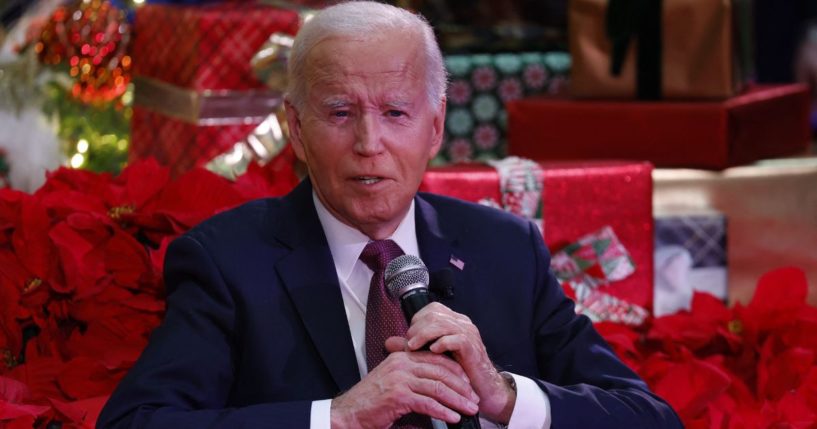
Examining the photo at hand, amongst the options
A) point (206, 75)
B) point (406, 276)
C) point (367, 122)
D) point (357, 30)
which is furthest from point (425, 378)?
point (206, 75)

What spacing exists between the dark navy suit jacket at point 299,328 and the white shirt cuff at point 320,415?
0.01m

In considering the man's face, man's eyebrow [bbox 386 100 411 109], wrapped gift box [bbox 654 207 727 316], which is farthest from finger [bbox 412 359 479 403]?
wrapped gift box [bbox 654 207 727 316]

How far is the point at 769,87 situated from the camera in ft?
9.12

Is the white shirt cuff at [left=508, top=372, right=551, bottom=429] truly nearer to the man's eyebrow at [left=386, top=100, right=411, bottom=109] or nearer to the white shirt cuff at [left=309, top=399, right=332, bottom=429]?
the white shirt cuff at [left=309, top=399, right=332, bottom=429]

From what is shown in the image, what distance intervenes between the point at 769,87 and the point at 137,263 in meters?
1.65

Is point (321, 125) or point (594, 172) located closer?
point (321, 125)

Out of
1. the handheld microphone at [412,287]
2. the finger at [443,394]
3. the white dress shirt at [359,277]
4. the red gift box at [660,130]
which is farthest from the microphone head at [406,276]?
the red gift box at [660,130]

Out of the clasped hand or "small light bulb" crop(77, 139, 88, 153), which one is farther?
"small light bulb" crop(77, 139, 88, 153)

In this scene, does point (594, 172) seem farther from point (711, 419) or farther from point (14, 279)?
point (14, 279)

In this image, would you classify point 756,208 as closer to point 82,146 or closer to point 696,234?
point 696,234

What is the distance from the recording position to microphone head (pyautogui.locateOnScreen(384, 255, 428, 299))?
4.47ft

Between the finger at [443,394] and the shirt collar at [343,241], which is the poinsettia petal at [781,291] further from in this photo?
the finger at [443,394]

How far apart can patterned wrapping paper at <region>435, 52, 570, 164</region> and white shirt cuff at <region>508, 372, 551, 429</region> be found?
1.54 m

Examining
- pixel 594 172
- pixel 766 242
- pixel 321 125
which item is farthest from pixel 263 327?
pixel 766 242
